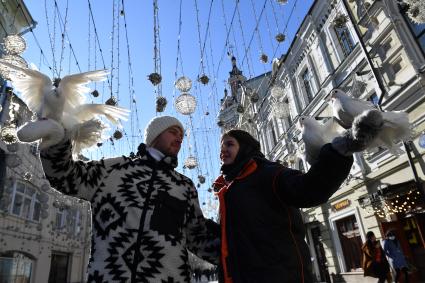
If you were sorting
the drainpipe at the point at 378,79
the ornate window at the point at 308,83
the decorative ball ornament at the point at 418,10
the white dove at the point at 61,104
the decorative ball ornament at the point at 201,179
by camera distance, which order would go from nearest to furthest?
the white dove at the point at 61,104, the decorative ball ornament at the point at 418,10, the drainpipe at the point at 378,79, the decorative ball ornament at the point at 201,179, the ornate window at the point at 308,83

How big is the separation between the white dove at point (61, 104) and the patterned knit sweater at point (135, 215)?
4.1 inches

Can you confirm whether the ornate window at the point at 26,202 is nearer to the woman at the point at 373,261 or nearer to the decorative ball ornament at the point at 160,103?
the decorative ball ornament at the point at 160,103

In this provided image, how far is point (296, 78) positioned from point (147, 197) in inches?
588

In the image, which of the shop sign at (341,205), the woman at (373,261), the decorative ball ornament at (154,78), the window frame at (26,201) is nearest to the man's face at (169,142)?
the decorative ball ornament at (154,78)

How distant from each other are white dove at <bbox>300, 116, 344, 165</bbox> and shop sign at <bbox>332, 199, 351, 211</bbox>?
37.9ft

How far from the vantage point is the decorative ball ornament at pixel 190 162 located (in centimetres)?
851

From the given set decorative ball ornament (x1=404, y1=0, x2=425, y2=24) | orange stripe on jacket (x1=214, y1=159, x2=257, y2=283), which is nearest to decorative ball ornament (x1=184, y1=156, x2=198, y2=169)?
decorative ball ornament (x1=404, y1=0, x2=425, y2=24)

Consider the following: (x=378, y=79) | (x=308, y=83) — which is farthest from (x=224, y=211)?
(x=308, y=83)

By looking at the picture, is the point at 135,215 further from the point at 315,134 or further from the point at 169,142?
the point at 315,134

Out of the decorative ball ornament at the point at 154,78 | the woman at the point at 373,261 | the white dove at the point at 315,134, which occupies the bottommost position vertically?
the woman at the point at 373,261

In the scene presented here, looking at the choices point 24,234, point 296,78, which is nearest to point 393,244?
point 296,78

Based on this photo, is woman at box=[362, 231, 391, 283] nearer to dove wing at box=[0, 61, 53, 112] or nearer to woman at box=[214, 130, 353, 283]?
woman at box=[214, 130, 353, 283]

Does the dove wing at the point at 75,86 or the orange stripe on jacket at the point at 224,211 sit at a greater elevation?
the dove wing at the point at 75,86

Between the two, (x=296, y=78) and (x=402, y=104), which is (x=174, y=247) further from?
(x=296, y=78)
